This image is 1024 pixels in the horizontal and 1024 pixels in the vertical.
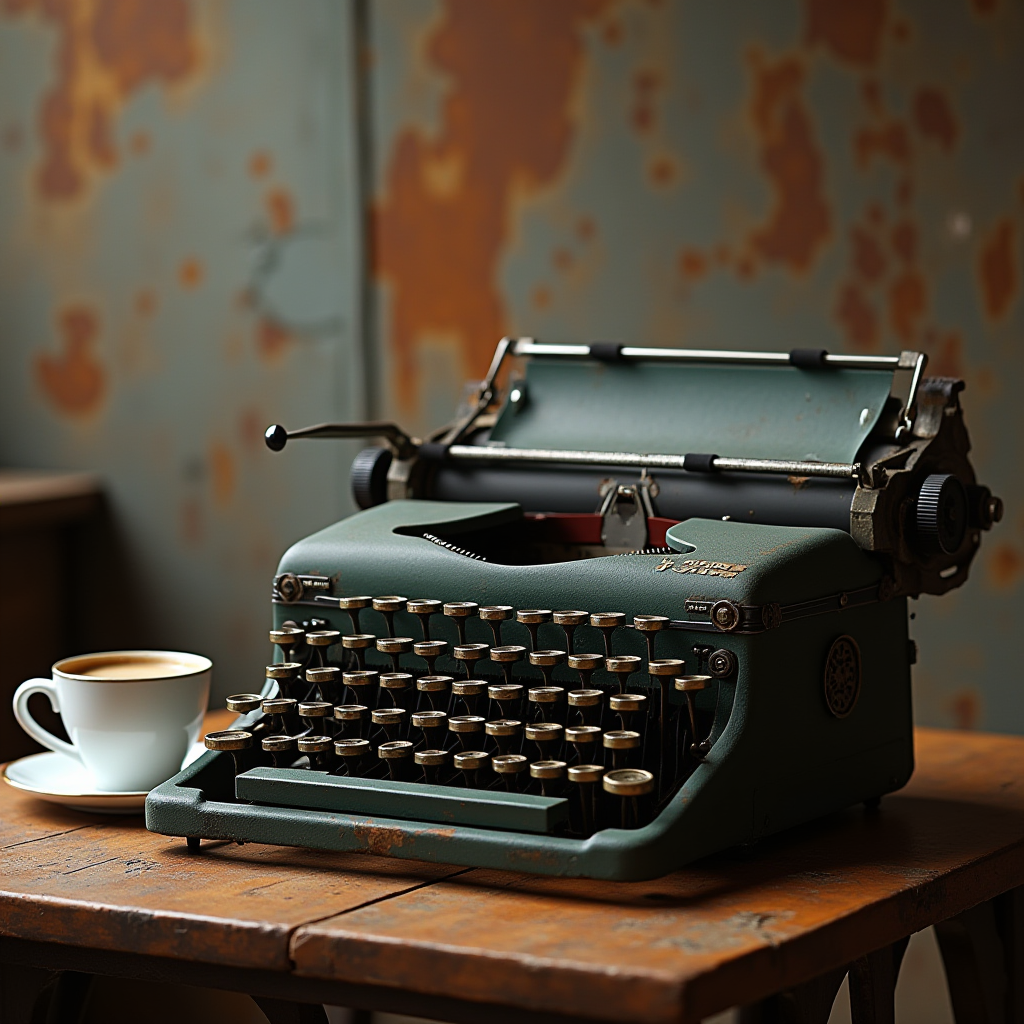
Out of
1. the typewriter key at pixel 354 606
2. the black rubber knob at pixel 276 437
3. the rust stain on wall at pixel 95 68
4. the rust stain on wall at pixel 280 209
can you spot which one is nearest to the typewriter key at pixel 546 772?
the typewriter key at pixel 354 606

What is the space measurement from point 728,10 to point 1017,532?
1107 mm

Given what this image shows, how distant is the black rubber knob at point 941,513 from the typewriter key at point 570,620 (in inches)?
16.4

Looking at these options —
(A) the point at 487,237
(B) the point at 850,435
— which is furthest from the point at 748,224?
(B) the point at 850,435

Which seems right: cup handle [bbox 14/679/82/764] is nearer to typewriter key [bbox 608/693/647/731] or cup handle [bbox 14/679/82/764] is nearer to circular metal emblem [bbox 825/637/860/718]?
typewriter key [bbox 608/693/647/731]

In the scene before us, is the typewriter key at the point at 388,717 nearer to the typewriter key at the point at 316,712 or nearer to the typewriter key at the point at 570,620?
the typewriter key at the point at 316,712

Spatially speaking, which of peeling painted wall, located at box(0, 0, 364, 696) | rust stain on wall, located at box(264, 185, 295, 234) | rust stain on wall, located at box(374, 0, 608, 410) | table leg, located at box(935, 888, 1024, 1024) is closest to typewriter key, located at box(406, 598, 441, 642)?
table leg, located at box(935, 888, 1024, 1024)

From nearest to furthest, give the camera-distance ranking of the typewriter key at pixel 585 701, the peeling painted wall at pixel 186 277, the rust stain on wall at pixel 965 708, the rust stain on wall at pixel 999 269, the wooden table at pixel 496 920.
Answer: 1. the wooden table at pixel 496 920
2. the typewriter key at pixel 585 701
3. the rust stain on wall at pixel 999 269
4. the rust stain on wall at pixel 965 708
5. the peeling painted wall at pixel 186 277

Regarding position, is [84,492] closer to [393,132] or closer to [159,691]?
[393,132]

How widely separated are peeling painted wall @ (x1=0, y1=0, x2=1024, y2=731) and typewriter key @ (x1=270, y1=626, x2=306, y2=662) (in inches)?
60.8

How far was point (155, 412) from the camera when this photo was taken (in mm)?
4090

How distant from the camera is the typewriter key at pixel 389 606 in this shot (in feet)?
6.27

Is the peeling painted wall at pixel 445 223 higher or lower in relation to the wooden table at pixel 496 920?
higher

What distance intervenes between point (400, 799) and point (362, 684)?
18 centimetres

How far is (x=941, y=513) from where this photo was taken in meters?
1.96
